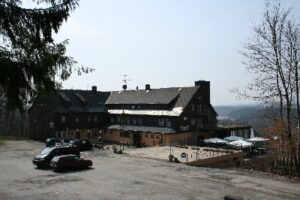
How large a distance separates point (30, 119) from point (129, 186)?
39.9 m

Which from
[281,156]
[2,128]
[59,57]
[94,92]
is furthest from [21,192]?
[2,128]

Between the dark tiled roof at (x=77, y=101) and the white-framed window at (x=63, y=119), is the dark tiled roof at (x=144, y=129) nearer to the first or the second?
the dark tiled roof at (x=77, y=101)

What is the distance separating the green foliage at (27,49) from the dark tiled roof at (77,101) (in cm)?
4577

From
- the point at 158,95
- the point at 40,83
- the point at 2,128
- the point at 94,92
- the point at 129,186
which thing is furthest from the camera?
the point at 2,128

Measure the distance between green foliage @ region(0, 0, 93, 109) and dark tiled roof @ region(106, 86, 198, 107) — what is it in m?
42.1

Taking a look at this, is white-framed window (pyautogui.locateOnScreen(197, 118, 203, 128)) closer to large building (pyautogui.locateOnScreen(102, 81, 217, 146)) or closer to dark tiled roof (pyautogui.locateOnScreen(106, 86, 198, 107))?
large building (pyautogui.locateOnScreen(102, 81, 217, 146))

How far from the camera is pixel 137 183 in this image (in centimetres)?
2828

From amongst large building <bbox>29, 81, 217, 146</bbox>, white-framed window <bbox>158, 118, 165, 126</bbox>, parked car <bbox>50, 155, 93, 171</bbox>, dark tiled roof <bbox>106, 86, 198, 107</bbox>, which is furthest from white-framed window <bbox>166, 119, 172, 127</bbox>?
parked car <bbox>50, 155, 93, 171</bbox>

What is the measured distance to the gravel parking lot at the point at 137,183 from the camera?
81.6 feet

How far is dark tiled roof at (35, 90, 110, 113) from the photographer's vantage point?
59797mm

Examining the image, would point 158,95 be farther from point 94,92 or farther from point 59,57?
point 59,57

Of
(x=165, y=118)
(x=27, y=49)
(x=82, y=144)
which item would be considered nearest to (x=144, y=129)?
(x=165, y=118)

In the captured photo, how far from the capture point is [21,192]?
2581 centimetres

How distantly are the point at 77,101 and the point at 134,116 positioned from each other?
388 inches
